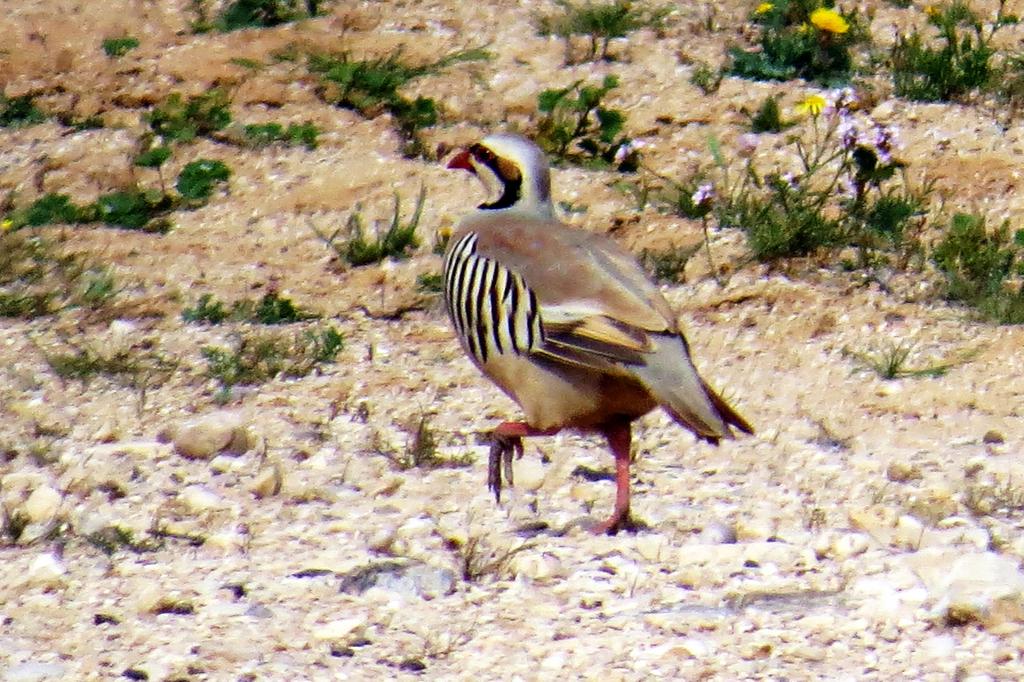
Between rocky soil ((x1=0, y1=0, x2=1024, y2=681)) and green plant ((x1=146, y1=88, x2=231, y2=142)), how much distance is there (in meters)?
0.13

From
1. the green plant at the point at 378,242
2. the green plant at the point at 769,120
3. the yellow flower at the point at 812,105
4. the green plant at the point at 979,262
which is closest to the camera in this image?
the green plant at the point at 979,262

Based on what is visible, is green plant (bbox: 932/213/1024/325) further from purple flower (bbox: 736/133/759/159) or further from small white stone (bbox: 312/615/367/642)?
small white stone (bbox: 312/615/367/642)

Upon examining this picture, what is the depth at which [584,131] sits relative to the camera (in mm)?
7602

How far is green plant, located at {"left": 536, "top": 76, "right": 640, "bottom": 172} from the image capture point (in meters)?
7.50

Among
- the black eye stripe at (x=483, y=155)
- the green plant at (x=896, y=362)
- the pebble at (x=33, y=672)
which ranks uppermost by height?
the black eye stripe at (x=483, y=155)

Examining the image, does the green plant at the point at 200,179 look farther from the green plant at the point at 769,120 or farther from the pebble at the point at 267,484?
the pebble at the point at 267,484

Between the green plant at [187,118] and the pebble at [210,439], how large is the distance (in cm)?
271

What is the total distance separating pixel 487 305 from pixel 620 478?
2.02 ft

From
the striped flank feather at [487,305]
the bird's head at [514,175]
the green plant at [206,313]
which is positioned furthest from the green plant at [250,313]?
the striped flank feather at [487,305]

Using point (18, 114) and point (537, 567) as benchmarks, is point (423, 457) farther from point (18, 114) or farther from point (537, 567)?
point (18, 114)

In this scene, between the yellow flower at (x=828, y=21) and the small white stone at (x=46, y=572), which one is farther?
the yellow flower at (x=828, y=21)

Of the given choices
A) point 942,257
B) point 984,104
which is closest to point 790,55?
point 984,104

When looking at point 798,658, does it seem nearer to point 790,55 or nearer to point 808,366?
point 808,366

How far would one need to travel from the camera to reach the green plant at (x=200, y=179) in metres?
7.36
